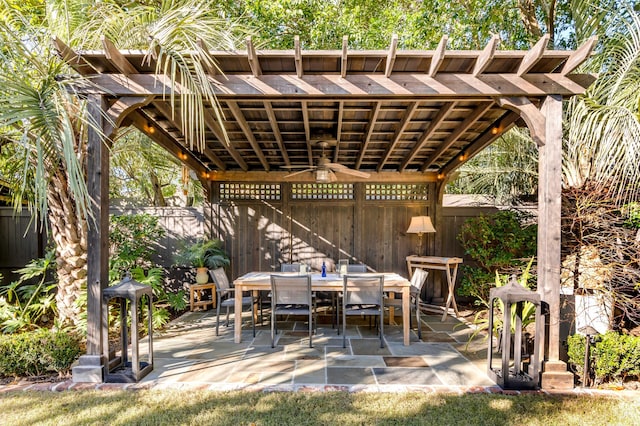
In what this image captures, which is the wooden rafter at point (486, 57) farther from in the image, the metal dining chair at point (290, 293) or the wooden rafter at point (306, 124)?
the metal dining chair at point (290, 293)

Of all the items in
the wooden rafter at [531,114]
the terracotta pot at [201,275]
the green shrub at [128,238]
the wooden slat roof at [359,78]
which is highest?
the wooden slat roof at [359,78]

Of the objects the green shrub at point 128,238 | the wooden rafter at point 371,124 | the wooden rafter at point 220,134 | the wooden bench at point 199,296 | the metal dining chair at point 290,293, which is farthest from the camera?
the wooden bench at point 199,296

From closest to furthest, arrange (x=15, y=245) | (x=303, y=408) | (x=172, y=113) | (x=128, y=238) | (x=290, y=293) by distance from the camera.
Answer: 1. (x=303, y=408)
2. (x=172, y=113)
3. (x=290, y=293)
4. (x=128, y=238)
5. (x=15, y=245)

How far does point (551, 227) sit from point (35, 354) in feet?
15.6

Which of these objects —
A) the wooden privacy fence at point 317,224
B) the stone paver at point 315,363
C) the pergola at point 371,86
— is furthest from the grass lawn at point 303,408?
the wooden privacy fence at point 317,224

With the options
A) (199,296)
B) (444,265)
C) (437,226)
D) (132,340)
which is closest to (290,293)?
(132,340)

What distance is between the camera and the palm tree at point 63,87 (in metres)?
2.46

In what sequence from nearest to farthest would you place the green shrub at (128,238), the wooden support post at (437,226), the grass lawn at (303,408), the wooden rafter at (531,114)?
the grass lawn at (303,408), the wooden rafter at (531,114), the green shrub at (128,238), the wooden support post at (437,226)

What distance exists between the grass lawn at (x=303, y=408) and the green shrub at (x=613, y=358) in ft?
0.96

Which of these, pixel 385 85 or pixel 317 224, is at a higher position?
pixel 385 85

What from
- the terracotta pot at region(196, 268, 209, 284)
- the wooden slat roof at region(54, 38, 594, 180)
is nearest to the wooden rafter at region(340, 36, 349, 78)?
the wooden slat roof at region(54, 38, 594, 180)

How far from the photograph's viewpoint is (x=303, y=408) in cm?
257

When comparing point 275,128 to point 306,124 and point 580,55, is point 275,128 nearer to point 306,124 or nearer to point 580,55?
point 306,124

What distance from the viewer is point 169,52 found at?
2789mm
